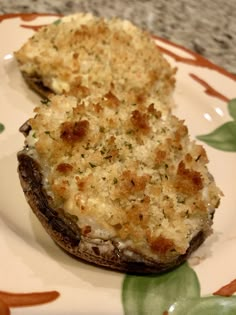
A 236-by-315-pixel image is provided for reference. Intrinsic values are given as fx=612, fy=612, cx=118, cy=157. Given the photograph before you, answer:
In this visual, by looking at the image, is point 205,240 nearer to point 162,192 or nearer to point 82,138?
point 162,192

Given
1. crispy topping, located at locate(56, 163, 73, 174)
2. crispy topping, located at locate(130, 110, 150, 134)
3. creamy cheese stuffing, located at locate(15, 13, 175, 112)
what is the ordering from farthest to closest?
1. creamy cheese stuffing, located at locate(15, 13, 175, 112)
2. crispy topping, located at locate(130, 110, 150, 134)
3. crispy topping, located at locate(56, 163, 73, 174)

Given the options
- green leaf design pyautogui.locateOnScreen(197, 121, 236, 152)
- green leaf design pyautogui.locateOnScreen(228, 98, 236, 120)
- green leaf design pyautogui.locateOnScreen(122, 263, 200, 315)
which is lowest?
green leaf design pyautogui.locateOnScreen(122, 263, 200, 315)

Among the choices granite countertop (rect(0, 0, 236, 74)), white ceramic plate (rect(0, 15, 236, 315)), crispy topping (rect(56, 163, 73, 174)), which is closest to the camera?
white ceramic plate (rect(0, 15, 236, 315))

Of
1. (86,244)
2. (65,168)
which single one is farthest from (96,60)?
(86,244)

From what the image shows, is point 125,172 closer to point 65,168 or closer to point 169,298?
point 65,168

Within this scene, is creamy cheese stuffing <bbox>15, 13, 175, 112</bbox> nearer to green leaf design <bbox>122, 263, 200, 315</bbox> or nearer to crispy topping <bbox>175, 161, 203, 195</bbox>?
crispy topping <bbox>175, 161, 203, 195</bbox>

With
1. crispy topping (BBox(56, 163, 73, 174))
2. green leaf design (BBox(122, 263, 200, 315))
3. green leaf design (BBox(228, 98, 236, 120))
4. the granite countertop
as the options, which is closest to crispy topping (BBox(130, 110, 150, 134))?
crispy topping (BBox(56, 163, 73, 174))

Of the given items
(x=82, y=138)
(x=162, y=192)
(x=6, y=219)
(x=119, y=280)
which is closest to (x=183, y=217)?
(x=162, y=192)

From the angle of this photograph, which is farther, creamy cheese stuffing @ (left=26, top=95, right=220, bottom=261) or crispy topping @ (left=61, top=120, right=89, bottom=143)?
crispy topping @ (left=61, top=120, right=89, bottom=143)
